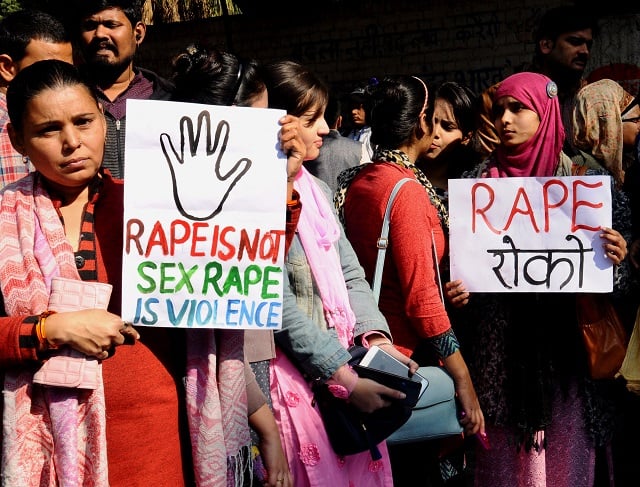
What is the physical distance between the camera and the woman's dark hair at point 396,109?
3381 millimetres

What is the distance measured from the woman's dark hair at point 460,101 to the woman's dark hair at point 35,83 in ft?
7.39

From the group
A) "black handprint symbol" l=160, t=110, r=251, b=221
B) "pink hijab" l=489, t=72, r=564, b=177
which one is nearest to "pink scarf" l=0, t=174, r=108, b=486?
"black handprint symbol" l=160, t=110, r=251, b=221

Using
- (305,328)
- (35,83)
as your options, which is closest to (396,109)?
(305,328)

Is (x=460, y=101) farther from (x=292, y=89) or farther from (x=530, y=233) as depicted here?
(x=292, y=89)

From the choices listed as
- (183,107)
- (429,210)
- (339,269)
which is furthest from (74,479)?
(429,210)

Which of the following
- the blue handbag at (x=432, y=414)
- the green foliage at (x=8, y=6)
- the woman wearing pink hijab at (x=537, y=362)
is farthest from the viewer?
the green foliage at (x=8, y=6)

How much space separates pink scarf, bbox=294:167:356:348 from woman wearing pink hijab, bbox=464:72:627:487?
0.95 meters

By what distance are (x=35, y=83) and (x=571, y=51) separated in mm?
3936

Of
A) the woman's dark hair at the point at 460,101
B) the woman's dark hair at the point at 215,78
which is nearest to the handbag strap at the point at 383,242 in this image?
the woman's dark hair at the point at 215,78

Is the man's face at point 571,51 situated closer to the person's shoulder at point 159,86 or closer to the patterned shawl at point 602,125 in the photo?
the patterned shawl at point 602,125

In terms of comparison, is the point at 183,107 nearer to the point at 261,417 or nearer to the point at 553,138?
the point at 261,417

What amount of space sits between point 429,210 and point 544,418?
3.33 feet

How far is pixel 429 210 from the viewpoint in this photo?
128 inches

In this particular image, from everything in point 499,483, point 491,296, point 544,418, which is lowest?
point 499,483
